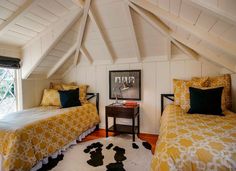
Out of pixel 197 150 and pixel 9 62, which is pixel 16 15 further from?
pixel 197 150

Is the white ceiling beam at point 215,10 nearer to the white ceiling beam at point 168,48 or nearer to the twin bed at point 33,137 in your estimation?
the white ceiling beam at point 168,48

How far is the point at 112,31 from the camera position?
2562mm

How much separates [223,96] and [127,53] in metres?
1.86

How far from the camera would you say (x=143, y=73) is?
3.10 metres

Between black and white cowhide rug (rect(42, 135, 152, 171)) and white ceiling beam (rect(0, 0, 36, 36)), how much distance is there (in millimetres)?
2030

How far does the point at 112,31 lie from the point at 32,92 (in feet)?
6.94

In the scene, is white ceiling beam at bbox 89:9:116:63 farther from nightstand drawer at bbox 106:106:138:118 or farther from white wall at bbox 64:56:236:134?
nightstand drawer at bbox 106:106:138:118

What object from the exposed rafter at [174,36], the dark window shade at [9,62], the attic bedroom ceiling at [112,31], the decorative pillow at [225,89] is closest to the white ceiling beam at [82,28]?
the attic bedroom ceiling at [112,31]

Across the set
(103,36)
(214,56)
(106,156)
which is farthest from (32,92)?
(214,56)

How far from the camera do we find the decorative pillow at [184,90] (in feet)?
7.46

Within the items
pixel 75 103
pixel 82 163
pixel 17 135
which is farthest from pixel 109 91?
pixel 17 135

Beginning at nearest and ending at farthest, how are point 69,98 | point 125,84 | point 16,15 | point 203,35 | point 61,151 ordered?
point 203,35, point 16,15, point 61,151, point 69,98, point 125,84

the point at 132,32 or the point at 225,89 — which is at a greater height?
the point at 132,32

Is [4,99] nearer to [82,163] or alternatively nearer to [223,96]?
[82,163]
